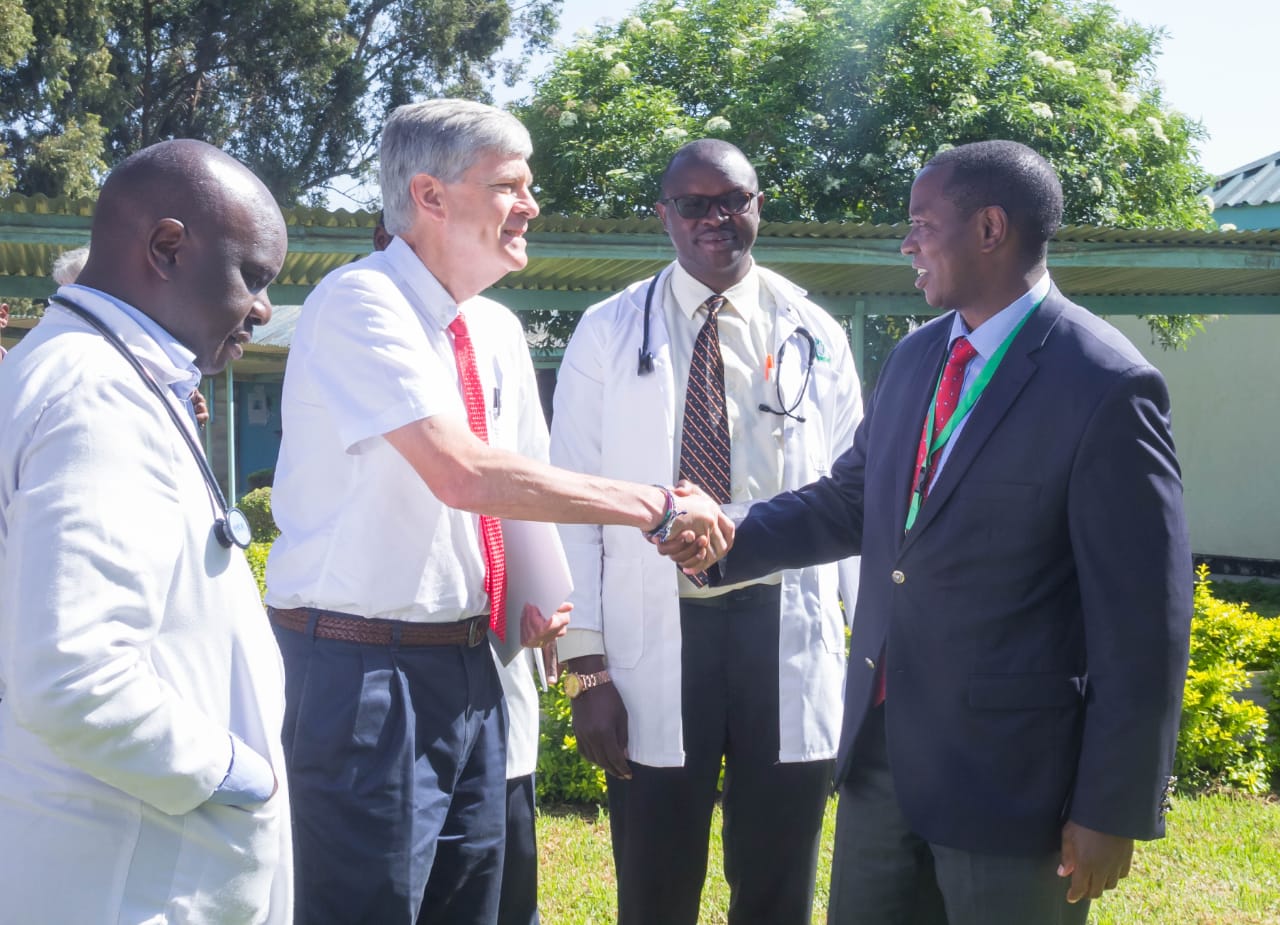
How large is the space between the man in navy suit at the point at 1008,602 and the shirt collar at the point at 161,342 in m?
1.66

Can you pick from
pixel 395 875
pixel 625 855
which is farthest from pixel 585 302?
pixel 395 875

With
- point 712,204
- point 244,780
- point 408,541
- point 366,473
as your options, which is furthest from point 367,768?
point 712,204

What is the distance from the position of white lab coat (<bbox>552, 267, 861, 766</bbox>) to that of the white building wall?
1450 cm

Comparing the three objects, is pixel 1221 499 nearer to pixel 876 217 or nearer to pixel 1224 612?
pixel 876 217

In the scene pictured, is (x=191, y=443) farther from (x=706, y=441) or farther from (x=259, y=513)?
(x=259, y=513)

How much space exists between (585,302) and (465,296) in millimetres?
8883

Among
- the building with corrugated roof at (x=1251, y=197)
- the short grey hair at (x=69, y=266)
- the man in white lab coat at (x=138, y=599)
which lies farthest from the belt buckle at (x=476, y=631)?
the building with corrugated roof at (x=1251, y=197)

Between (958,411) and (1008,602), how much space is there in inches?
19.5

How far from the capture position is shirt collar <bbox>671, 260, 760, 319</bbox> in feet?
12.7

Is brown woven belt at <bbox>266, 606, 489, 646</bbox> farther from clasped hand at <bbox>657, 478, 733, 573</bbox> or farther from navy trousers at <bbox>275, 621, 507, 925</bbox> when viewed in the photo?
clasped hand at <bbox>657, 478, 733, 573</bbox>

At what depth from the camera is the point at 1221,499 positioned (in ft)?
56.0

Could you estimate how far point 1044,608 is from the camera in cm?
271

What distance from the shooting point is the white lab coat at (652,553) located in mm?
3621

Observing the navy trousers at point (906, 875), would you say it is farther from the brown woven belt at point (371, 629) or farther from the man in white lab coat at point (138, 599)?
the man in white lab coat at point (138, 599)
